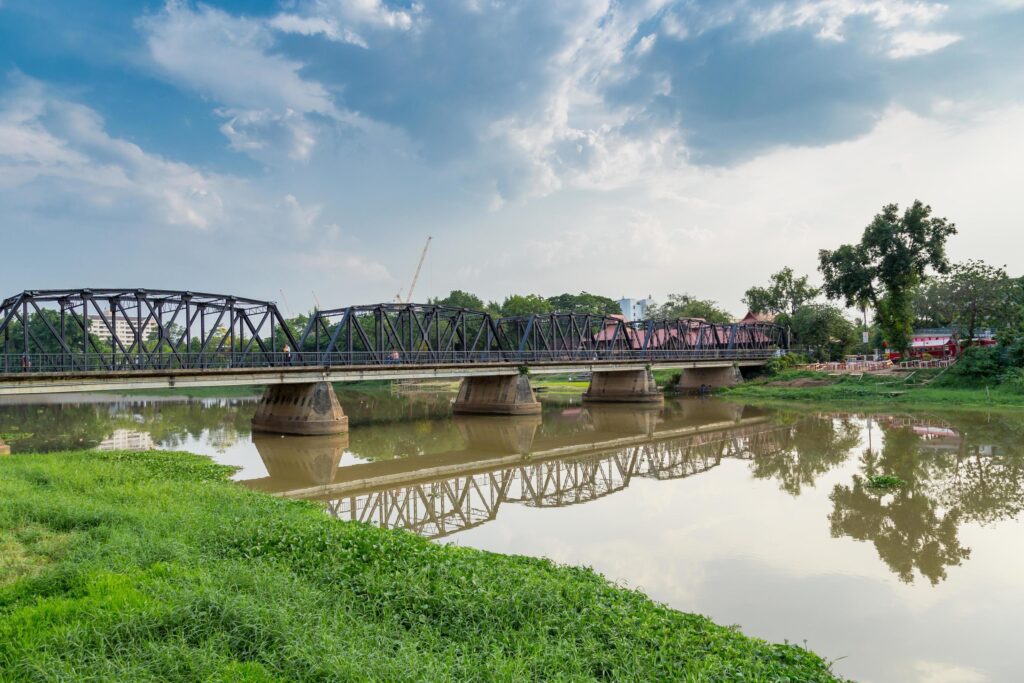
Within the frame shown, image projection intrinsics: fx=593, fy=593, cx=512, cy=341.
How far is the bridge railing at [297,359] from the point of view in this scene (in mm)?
25953

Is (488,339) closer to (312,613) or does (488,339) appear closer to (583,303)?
(312,613)

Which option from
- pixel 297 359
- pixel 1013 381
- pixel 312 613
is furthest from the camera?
pixel 1013 381

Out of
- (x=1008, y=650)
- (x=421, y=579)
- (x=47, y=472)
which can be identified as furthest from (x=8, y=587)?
(x=1008, y=650)

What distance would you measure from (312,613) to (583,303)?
4042 inches

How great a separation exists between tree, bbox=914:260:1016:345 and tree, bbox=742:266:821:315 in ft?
117

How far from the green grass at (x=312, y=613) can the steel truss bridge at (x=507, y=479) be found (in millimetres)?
5064

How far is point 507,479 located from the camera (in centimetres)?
2189

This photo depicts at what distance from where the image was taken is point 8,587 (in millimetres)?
7656

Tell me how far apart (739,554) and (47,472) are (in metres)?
18.0

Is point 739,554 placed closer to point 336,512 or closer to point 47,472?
point 336,512

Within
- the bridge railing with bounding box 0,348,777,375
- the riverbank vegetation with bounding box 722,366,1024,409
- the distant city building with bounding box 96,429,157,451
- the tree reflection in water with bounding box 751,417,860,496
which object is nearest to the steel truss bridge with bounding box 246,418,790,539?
the tree reflection in water with bounding box 751,417,860,496

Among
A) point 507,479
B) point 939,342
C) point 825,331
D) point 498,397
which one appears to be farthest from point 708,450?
point 939,342

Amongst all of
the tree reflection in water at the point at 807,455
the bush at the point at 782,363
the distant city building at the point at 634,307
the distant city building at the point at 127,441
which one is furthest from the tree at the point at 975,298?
the distant city building at the point at 634,307

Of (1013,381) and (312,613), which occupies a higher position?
(312,613)
